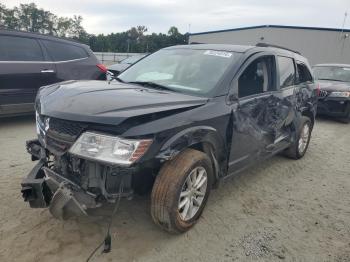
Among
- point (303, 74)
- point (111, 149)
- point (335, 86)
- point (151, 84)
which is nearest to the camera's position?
point (111, 149)

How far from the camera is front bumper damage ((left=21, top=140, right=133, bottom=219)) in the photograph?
2805 millimetres

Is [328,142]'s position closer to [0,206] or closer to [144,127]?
[144,127]

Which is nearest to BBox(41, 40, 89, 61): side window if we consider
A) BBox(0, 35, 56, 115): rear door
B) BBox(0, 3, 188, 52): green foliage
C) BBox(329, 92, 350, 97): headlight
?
BBox(0, 35, 56, 115): rear door

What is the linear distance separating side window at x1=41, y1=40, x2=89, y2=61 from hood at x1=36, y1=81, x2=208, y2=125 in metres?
3.65

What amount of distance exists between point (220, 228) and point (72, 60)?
5.19 metres

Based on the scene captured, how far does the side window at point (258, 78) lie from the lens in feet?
13.0

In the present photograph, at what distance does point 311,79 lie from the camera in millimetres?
6121

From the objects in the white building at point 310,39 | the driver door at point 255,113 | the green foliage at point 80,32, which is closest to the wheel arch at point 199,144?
the driver door at point 255,113

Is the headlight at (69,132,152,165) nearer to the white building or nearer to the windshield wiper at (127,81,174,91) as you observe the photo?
the windshield wiper at (127,81,174,91)

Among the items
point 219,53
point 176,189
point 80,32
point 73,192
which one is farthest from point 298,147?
point 80,32

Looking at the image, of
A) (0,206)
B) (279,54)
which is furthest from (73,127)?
(279,54)

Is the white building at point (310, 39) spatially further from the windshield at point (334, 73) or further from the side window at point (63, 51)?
the side window at point (63, 51)

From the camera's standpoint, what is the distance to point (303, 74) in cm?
579

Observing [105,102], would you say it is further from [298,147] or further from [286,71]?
[298,147]
